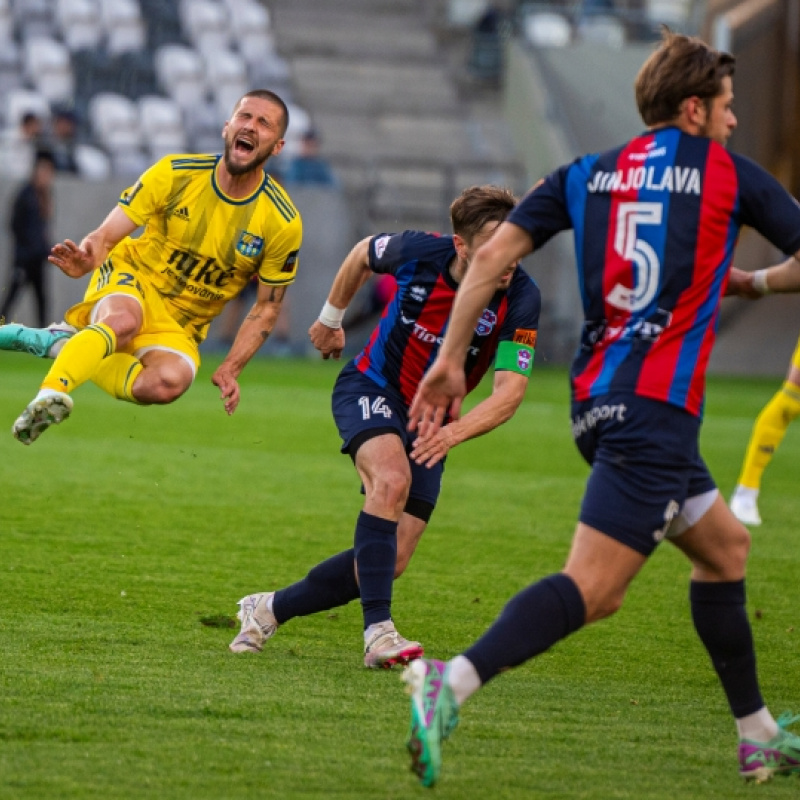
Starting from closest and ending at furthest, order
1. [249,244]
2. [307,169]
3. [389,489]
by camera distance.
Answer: [389,489]
[249,244]
[307,169]

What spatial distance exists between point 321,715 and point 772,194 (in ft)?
6.61

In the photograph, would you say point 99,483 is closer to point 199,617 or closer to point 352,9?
point 199,617

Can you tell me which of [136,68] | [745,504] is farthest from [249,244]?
[136,68]

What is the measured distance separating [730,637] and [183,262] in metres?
3.71

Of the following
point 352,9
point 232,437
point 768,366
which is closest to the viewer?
point 232,437

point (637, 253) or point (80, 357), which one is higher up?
point (637, 253)

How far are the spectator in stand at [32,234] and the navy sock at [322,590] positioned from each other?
531 inches

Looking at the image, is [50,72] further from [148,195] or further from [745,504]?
[148,195]

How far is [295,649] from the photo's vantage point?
536cm

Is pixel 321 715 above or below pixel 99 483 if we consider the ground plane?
above

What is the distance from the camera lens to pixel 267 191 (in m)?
6.73

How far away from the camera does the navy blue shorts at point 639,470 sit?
363 centimetres

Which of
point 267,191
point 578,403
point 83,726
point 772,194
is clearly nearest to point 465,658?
point 578,403

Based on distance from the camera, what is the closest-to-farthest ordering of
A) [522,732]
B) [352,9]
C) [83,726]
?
1. [83,726]
2. [522,732]
3. [352,9]
